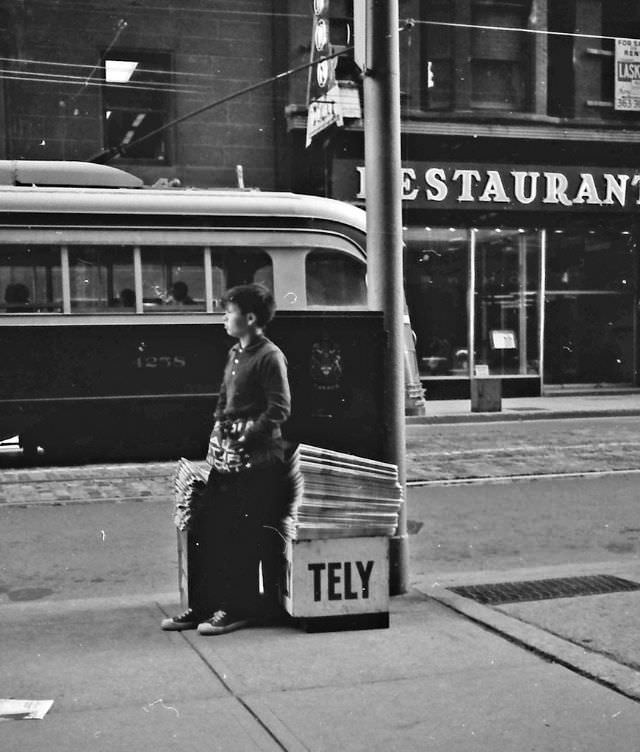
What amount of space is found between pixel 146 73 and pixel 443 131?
5858 mm

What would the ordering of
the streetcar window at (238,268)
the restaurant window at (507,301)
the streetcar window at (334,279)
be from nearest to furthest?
the streetcar window at (238,268) < the streetcar window at (334,279) < the restaurant window at (507,301)

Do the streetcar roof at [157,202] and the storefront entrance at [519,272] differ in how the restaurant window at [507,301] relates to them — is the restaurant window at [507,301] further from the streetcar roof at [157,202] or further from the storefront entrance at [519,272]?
the streetcar roof at [157,202]

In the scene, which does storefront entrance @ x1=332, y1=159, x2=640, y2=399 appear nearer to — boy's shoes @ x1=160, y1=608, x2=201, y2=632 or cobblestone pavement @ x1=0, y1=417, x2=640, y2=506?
cobblestone pavement @ x1=0, y1=417, x2=640, y2=506

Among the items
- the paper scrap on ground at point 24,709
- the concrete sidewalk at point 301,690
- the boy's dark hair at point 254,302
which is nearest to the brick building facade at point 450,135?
the boy's dark hair at point 254,302

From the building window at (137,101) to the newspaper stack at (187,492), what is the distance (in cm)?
1488

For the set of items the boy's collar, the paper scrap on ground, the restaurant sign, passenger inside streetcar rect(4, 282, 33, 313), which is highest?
the restaurant sign

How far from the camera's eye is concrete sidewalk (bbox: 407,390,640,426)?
17703 millimetres

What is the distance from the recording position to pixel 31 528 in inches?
333

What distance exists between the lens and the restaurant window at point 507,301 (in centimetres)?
2114

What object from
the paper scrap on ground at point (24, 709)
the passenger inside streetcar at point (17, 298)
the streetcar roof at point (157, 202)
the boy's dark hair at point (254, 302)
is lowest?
the paper scrap on ground at point (24, 709)

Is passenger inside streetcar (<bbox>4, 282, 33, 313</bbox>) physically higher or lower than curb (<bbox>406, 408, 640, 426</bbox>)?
higher

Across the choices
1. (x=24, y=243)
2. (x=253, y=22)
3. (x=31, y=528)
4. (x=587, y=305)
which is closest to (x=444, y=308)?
(x=587, y=305)

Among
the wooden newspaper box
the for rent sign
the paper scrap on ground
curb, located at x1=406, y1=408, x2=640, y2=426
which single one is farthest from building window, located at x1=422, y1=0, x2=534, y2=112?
the paper scrap on ground

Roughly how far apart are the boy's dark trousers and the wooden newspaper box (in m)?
0.20
